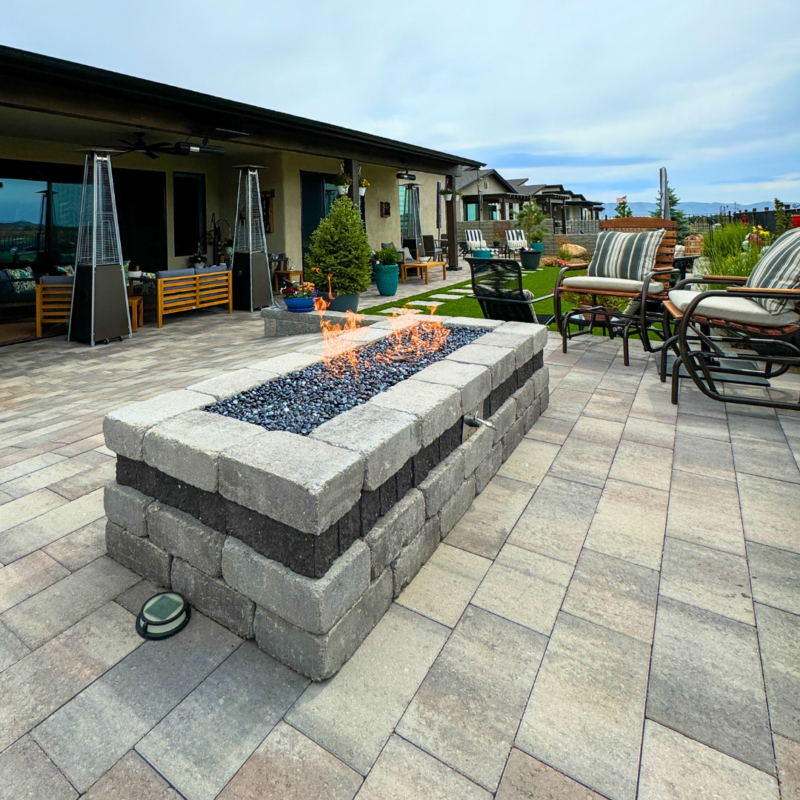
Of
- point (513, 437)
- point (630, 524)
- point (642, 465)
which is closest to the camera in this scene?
point (630, 524)

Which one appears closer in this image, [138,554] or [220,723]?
[220,723]

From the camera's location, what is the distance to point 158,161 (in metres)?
10.2

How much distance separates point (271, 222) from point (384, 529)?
415 inches

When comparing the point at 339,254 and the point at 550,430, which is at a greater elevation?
the point at 339,254

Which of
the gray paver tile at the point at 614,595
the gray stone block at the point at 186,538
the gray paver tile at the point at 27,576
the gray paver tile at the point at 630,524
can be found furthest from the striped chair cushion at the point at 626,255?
the gray paver tile at the point at 27,576

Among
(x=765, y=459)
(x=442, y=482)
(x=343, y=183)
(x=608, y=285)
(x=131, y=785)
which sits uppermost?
(x=343, y=183)

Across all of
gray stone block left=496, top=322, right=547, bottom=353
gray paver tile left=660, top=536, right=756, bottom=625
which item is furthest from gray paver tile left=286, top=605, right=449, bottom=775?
gray stone block left=496, top=322, right=547, bottom=353

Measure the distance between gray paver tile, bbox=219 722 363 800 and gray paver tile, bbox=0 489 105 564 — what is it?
57.7 inches

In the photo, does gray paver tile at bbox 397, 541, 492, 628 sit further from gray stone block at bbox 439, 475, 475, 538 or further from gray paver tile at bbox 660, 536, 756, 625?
gray paver tile at bbox 660, 536, 756, 625

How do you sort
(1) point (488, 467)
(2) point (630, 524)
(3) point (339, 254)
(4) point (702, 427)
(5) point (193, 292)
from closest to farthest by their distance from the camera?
(2) point (630, 524)
(1) point (488, 467)
(4) point (702, 427)
(3) point (339, 254)
(5) point (193, 292)

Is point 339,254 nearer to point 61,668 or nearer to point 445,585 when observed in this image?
point 445,585

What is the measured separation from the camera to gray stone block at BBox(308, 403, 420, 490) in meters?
1.73

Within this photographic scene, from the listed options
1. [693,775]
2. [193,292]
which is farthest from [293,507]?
[193,292]

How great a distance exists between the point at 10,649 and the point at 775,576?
2630mm
